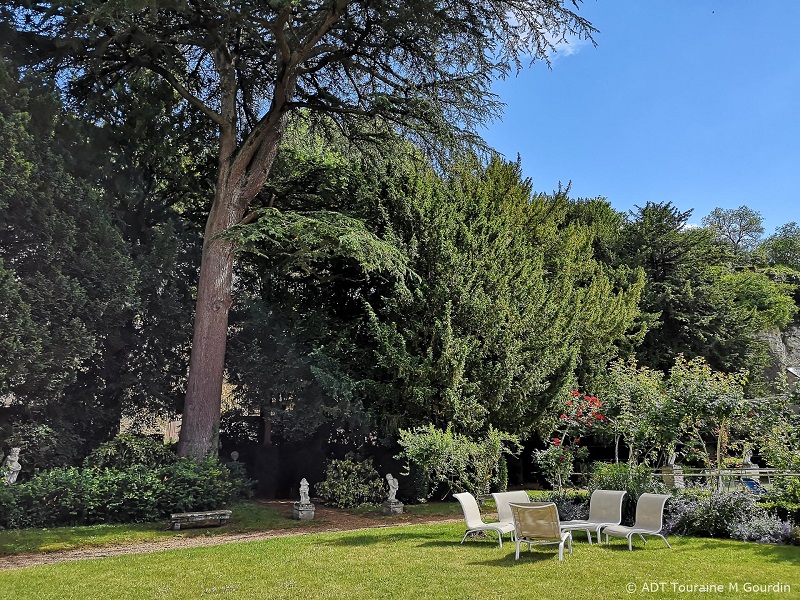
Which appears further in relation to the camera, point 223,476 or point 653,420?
point 223,476

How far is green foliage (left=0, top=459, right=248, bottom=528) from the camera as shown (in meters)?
12.3

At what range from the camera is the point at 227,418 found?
1941 cm

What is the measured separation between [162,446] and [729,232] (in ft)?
192

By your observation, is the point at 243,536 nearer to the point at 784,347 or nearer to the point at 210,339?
the point at 210,339

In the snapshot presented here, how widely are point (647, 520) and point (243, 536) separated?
7.91m

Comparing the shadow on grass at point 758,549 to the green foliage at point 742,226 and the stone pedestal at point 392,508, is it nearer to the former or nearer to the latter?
the stone pedestal at point 392,508

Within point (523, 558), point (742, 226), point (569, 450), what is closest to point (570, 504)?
point (569, 450)

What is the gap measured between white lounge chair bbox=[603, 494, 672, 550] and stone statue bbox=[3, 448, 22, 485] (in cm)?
1258

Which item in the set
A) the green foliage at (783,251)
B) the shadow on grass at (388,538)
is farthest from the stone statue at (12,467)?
the green foliage at (783,251)

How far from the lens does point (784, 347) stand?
3409cm

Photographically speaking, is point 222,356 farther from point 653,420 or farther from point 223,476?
point 653,420

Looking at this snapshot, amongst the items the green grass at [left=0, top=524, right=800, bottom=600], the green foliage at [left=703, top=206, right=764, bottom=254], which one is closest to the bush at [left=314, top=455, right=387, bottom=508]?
the green grass at [left=0, top=524, right=800, bottom=600]

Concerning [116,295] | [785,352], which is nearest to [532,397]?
[116,295]

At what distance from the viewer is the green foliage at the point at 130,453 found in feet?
48.5
